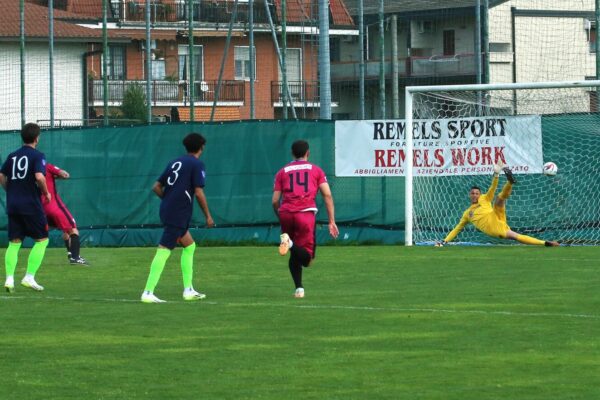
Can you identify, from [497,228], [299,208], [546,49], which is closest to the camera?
[299,208]

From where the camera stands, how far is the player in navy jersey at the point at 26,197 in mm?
17266

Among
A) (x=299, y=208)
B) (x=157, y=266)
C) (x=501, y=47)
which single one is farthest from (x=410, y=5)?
(x=157, y=266)

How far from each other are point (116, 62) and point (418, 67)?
1247cm

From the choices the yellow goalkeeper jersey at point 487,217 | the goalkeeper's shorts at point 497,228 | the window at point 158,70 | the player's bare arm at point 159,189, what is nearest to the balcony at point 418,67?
the window at point 158,70

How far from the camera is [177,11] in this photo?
171ft

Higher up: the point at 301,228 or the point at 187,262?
the point at 301,228

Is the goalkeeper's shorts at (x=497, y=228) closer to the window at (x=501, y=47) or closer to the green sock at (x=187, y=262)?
the green sock at (x=187, y=262)

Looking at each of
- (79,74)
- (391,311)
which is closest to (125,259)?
(391,311)

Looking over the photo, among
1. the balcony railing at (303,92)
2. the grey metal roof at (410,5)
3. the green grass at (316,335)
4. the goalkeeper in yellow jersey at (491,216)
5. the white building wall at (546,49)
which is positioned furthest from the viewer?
the grey metal roof at (410,5)

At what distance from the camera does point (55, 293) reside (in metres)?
17.4

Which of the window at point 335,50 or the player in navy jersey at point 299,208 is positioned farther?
the window at point 335,50

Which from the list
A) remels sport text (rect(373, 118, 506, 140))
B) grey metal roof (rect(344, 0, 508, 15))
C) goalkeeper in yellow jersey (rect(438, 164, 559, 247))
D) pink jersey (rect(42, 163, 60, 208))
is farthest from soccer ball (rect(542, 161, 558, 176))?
grey metal roof (rect(344, 0, 508, 15))

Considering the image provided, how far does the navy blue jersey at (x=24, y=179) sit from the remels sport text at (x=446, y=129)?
11.2 metres

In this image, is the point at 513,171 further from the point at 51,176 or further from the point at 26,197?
the point at 26,197
